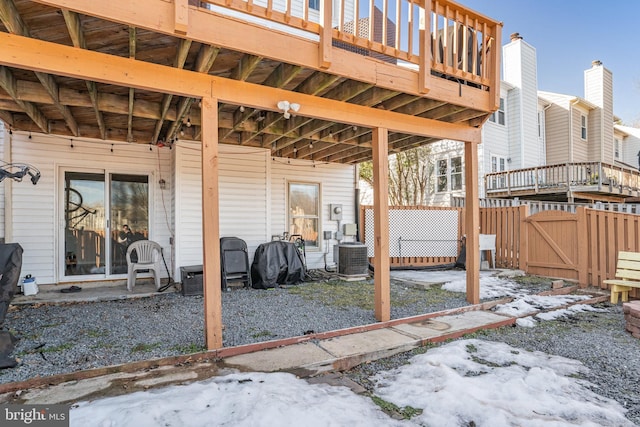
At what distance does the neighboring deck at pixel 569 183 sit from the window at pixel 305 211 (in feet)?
→ 25.2

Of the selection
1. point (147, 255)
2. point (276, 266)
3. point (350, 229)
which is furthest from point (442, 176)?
point (147, 255)

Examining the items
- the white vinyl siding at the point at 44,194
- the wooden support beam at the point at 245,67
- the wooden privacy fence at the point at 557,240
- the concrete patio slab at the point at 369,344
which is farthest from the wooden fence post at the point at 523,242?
the white vinyl siding at the point at 44,194

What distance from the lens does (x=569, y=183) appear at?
10.9 metres

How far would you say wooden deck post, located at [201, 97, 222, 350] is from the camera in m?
3.17

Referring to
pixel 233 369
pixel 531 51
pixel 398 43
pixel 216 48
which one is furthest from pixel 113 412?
pixel 531 51

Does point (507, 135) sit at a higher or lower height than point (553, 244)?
higher

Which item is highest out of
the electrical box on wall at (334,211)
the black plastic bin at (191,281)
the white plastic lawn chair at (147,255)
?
the electrical box on wall at (334,211)

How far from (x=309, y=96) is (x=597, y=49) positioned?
19.2 metres

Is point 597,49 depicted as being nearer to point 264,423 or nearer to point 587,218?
point 587,218

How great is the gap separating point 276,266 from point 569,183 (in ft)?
32.9

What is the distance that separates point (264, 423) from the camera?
6.70 ft

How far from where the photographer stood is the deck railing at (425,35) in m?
3.28

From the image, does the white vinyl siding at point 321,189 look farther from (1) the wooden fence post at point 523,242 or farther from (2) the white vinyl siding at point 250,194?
(1) the wooden fence post at point 523,242

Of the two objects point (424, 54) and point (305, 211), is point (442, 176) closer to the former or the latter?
point (305, 211)
